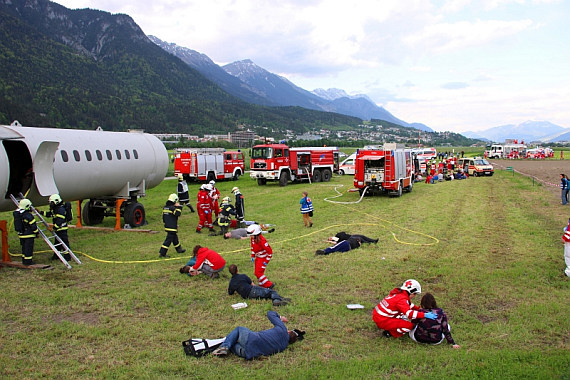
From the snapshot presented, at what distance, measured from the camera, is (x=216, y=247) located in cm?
1398

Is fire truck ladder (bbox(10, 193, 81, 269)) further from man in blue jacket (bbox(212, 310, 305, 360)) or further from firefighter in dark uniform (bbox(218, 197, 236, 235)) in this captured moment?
man in blue jacket (bbox(212, 310, 305, 360))

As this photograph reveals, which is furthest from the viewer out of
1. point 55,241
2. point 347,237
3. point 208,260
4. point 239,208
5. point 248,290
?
point 239,208

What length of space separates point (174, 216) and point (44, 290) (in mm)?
3928

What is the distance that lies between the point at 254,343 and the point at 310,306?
2.37 meters

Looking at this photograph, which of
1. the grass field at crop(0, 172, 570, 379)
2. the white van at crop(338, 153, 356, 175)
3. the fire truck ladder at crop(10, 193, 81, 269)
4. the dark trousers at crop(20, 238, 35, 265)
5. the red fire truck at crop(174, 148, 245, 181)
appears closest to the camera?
the grass field at crop(0, 172, 570, 379)

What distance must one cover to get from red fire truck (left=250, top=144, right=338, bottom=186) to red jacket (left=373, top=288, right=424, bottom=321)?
2499 centimetres

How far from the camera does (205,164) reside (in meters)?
35.8

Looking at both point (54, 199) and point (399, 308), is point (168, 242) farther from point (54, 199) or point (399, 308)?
point (399, 308)

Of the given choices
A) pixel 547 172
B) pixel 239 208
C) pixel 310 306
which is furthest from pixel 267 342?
pixel 547 172

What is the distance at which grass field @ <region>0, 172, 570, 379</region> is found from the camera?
20.0 feet

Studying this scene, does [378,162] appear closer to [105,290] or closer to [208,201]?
[208,201]

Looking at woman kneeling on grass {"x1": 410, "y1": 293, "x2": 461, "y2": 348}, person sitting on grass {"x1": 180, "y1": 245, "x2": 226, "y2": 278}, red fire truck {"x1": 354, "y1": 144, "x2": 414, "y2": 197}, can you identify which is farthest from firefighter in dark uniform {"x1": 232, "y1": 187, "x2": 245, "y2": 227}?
woman kneeling on grass {"x1": 410, "y1": 293, "x2": 461, "y2": 348}

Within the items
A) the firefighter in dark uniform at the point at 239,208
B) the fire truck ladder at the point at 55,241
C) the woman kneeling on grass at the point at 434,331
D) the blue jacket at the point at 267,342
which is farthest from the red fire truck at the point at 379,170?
the blue jacket at the point at 267,342

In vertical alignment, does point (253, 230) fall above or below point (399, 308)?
above
